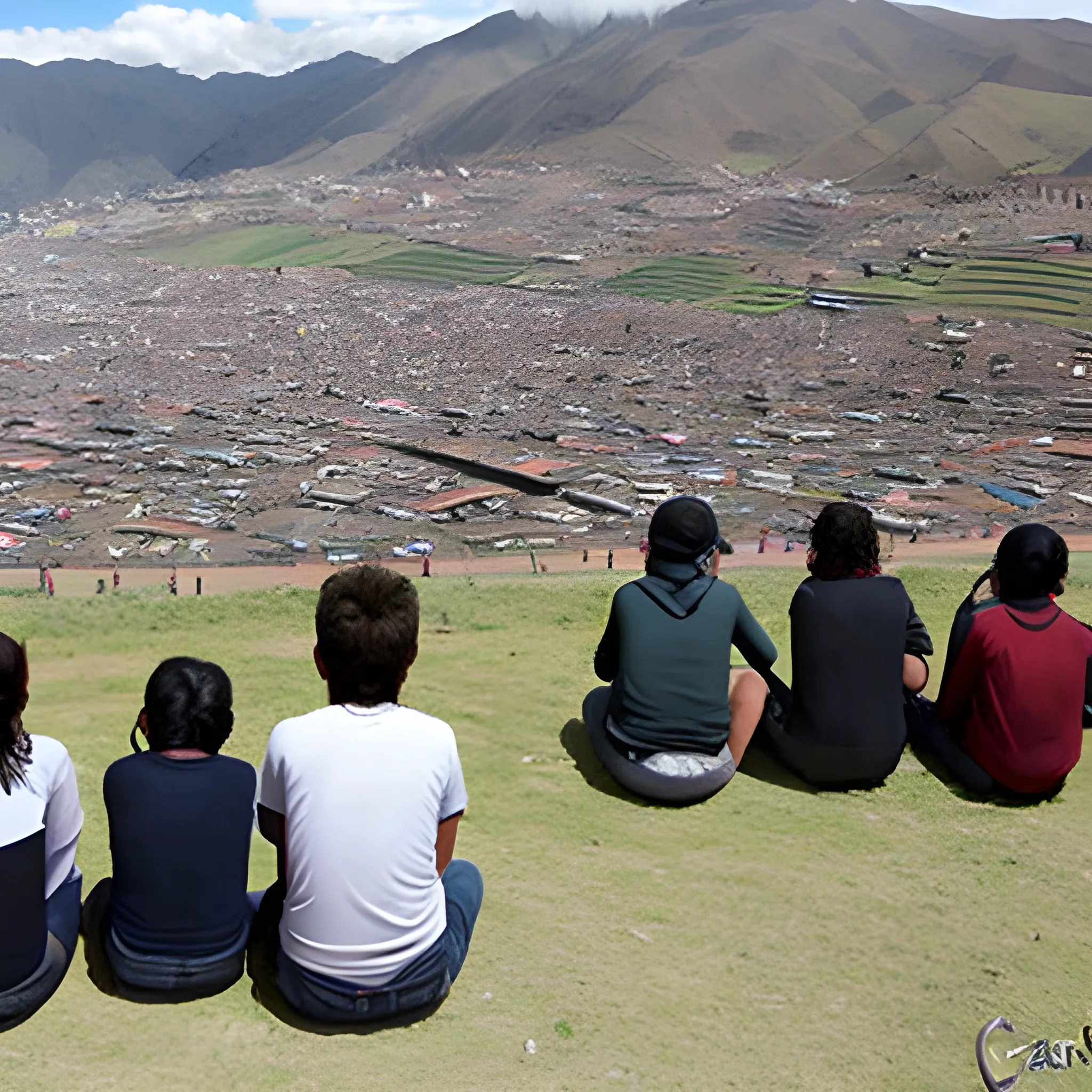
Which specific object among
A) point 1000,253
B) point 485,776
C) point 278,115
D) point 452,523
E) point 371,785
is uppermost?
point 278,115

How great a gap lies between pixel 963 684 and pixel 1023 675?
0.93 ft

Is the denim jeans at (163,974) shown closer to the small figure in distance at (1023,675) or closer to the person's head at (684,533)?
the person's head at (684,533)

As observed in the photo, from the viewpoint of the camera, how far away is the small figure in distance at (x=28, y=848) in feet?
9.94

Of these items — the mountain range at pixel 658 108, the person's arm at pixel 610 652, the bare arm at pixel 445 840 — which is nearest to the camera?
the bare arm at pixel 445 840

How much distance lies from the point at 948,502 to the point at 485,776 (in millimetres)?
13896

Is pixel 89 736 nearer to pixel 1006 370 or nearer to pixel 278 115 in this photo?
pixel 1006 370

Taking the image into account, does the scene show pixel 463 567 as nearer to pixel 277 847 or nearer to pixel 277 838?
pixel 277 847

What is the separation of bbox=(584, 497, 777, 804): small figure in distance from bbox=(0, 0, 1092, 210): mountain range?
42.7m

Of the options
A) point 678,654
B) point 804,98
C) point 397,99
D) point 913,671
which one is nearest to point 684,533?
point 678,654

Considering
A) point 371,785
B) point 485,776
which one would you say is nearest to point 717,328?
point 485,776

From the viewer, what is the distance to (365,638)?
10.3ft

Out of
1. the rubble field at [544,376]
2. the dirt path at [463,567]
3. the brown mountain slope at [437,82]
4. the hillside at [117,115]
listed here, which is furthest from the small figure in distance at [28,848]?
the hillside at [117,115]

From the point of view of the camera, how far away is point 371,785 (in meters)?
3.06

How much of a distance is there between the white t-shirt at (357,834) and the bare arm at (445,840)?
0.11m
